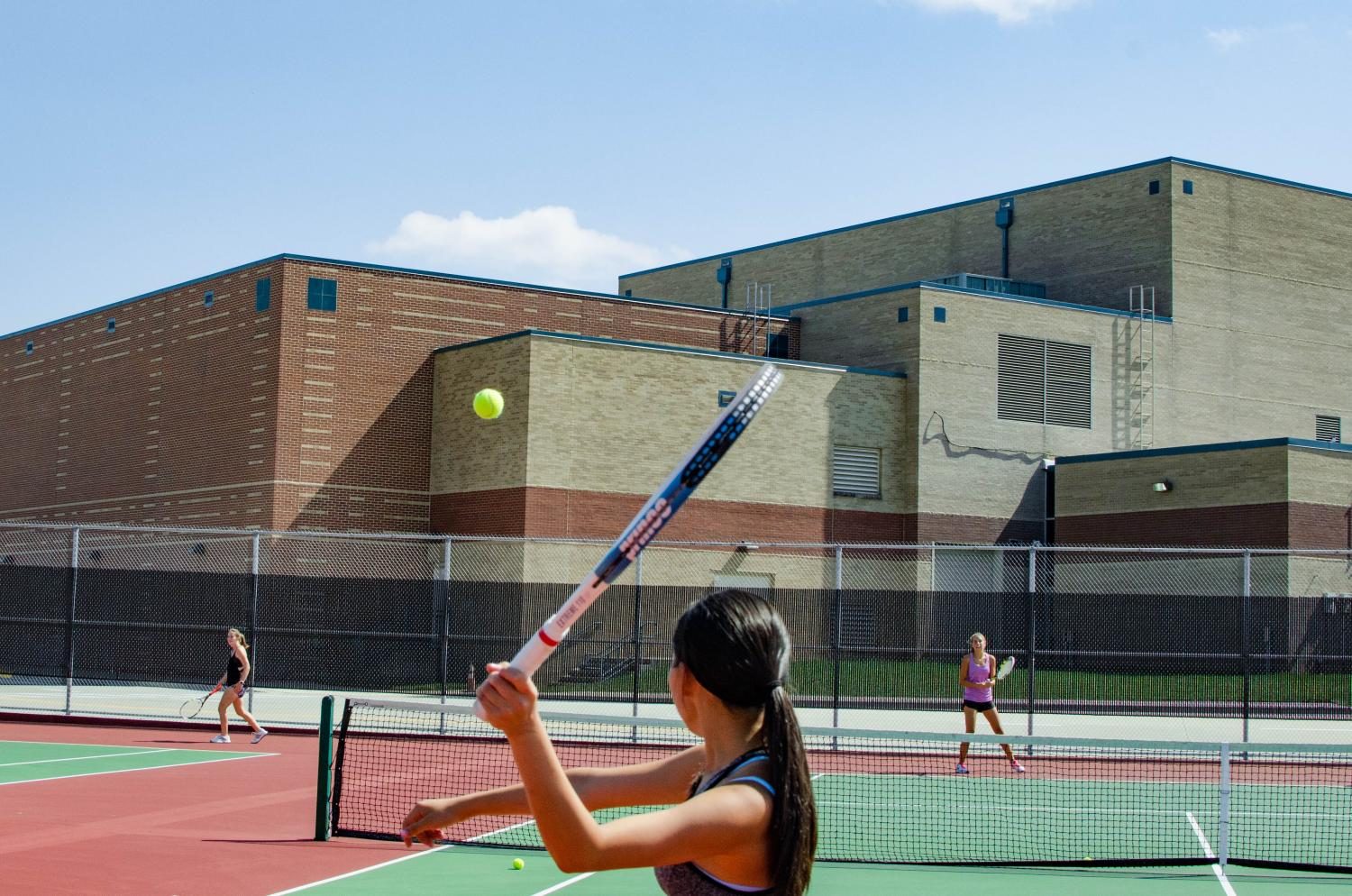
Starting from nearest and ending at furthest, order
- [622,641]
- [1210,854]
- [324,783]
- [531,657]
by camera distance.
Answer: [531,657]
[324,783]
[1210,854]
[622,641]

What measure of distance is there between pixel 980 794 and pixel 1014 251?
35.9 metres

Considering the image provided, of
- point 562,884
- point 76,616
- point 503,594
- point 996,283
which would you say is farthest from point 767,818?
point 996,283

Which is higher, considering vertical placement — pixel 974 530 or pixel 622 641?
pixel 974 530

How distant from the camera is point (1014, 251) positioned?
1999 inches

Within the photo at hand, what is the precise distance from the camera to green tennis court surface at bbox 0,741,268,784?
56.0ft

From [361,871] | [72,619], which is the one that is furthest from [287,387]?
[361,871]

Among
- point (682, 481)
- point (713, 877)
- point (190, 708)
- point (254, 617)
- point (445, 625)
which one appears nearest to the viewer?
point (682, 481)

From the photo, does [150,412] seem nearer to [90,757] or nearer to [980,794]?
[90,757]

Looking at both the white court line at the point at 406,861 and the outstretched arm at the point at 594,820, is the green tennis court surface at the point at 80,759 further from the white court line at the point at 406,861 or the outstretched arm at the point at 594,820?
the outstretched arm at the point at 594,820

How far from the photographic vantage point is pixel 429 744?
21.2 metres

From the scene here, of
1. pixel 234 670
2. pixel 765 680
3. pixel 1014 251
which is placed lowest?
pixel 234 670

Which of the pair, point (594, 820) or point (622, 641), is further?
point (622, 641)

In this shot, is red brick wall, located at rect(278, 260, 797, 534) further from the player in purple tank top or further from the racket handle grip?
the racket handle grip

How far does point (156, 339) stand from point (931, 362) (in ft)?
68.8
